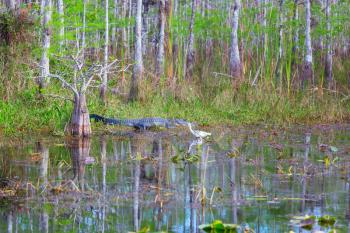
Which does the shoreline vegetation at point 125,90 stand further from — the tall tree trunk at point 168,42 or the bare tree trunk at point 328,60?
the bare tree trunk at point 328,60

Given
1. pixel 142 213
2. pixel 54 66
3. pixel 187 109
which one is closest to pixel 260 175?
pixel 142 213

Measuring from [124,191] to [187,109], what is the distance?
7056 millimetres

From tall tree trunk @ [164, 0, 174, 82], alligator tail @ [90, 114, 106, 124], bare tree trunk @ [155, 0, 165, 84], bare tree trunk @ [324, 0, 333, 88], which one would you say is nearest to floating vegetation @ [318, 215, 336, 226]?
alligator tail @ [90, 114, 106, 124]

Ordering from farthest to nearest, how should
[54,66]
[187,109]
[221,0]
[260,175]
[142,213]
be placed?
1. [221,0]
2. [54,66]
3. [187,109]
4. [260,175]
5. [142,213]

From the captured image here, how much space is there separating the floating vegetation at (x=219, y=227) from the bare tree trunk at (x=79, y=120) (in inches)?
241

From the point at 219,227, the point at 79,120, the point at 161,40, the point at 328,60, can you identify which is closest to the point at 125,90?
the point at 161,40

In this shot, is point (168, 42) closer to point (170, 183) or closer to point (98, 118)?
point (98, 118)

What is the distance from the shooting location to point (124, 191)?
7.66m

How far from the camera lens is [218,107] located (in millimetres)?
14789

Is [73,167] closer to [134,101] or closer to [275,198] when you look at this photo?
[275,198]

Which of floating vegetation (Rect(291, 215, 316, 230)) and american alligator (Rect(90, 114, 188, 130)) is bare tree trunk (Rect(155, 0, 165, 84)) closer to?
american alligator (Rect(90, 114, 188, 130))

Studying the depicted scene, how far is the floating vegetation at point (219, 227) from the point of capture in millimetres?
5809

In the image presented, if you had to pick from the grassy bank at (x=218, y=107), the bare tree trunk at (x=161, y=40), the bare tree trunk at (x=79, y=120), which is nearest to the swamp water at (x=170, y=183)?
the bare tree trunk at (x=79, y=120)

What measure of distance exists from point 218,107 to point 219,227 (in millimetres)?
9062
